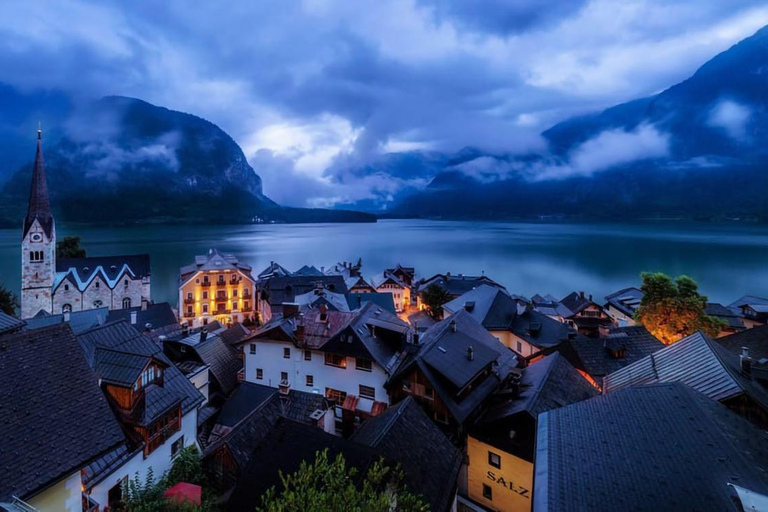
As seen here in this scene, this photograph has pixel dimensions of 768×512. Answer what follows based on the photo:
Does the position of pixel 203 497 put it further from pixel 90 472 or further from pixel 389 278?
pixel 389 278

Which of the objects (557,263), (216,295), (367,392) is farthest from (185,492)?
(557,263)

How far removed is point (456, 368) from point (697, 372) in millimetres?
10738

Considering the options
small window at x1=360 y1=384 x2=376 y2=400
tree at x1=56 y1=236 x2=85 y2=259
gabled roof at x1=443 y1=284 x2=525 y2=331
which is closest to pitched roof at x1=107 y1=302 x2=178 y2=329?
small window at x1=360 y1=384 x2=376 y2=400

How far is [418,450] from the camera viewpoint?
1481 centimetres

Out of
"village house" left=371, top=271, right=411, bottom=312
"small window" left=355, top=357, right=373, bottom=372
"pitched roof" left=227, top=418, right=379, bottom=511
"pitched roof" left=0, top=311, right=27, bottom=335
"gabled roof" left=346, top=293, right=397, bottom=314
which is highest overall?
"pitched roof" left=0, top=311, right=27, bottom=335

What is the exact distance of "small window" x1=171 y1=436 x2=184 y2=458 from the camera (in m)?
15.8

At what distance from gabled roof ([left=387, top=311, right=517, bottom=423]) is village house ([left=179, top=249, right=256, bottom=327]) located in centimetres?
4063

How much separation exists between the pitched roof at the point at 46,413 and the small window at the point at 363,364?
16.8 metres

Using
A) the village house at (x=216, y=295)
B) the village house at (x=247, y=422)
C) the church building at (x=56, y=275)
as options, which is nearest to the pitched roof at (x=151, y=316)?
the village house at (x=216, y=295)

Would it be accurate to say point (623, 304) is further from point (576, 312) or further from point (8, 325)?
point (8, 325)

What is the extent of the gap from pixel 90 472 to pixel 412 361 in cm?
1469

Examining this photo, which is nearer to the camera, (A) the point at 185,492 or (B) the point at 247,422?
(A) the point at 185,492

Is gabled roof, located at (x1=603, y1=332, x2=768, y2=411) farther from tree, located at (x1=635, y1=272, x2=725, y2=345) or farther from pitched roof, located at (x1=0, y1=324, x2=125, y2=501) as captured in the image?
tree, located at (x1=635, y1=272, x2=725, y2=345)

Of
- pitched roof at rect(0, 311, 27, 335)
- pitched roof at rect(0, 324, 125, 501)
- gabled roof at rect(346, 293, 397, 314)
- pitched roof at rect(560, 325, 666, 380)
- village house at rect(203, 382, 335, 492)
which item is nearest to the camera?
pitched roof at rect(0, 324, 125, 501)
